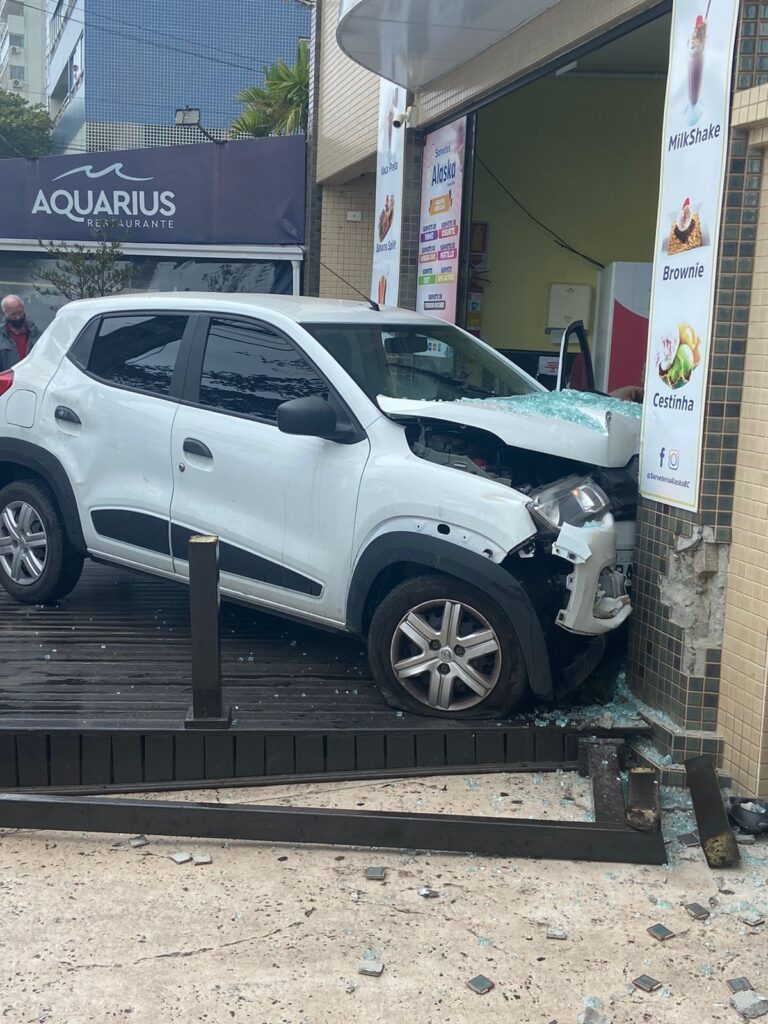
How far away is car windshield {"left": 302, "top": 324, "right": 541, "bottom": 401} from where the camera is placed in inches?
211

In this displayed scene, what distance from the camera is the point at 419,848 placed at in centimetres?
401

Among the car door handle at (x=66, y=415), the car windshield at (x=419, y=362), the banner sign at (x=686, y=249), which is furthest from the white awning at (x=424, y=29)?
the car door handle at (x=66, y=415)

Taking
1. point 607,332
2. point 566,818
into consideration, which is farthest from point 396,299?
point 566,818

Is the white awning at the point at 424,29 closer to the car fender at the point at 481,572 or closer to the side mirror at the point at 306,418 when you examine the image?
the side mirror at the point at 306,418

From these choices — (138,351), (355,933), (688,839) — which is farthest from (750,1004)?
(138,351)

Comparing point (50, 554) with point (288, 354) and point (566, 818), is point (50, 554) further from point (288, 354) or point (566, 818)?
point (566, 818)

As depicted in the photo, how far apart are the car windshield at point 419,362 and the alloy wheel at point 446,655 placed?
1.12m

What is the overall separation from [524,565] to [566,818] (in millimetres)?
1047

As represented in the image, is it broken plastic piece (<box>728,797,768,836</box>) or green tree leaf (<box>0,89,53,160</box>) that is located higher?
green tree leaf (<box>0,89,53,160</box>)

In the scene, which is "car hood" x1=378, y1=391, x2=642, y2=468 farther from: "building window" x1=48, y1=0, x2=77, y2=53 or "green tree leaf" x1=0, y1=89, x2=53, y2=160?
"green tree leaf" x1=0, y1=89, x2=53, y2=160

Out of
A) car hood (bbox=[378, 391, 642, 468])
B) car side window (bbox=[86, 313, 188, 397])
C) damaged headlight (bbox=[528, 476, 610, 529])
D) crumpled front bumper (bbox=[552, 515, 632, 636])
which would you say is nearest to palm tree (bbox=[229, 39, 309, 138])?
car side window (bbox=[86, 313, 188, 397])

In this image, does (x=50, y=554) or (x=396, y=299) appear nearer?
(x=50, y=554)

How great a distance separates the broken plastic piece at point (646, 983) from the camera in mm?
3225

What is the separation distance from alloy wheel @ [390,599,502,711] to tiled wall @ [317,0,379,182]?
8194 millimetres
